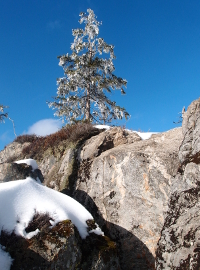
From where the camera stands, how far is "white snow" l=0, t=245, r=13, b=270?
4.11m

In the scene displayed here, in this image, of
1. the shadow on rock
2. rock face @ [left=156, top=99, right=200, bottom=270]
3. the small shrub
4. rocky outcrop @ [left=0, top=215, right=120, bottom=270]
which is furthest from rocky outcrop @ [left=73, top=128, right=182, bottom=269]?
the small shrub

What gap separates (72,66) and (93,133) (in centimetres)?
1260

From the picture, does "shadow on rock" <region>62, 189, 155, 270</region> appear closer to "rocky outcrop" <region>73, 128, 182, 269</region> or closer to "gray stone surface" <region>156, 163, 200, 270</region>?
"rocky outcrop" <region>73, 128, 182, 269</region>

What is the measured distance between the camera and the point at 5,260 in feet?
13.8

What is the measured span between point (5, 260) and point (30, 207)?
1.07 meters

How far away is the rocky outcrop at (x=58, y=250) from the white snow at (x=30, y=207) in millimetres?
155

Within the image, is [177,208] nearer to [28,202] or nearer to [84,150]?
[28,202]

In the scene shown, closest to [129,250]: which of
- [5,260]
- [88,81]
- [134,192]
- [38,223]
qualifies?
[134,192]

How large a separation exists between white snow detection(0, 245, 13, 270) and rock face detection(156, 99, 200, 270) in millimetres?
2562

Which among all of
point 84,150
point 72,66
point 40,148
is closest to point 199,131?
point 84,150

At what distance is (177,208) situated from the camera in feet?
15.1

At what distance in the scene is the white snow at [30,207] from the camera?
4.71m

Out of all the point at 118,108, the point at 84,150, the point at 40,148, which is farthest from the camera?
the point at 118,108

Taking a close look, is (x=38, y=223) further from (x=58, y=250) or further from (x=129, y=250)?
(x=129, y=250)
